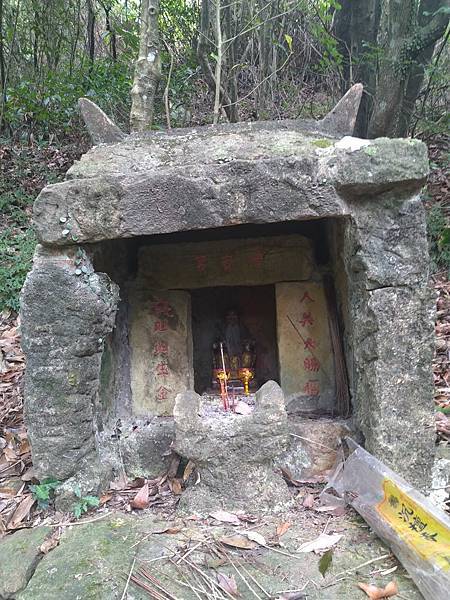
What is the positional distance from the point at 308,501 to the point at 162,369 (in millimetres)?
1249

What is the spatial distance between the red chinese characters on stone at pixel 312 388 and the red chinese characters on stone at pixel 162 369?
880 mm

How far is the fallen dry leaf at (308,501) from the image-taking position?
2486 millimetres

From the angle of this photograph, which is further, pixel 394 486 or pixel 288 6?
pixel 288 6

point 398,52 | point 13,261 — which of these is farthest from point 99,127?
point 398,52

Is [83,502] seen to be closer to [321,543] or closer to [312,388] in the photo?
[321,543]

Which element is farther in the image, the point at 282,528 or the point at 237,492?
the point at 237,492

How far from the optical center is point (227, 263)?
11.0ft

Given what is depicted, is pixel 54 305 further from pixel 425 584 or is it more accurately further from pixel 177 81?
pixel 177 81

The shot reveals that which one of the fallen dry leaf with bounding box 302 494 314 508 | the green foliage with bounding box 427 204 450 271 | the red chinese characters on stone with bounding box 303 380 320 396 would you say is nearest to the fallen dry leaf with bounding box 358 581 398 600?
the fallen dry leaf with bounding box 302 494 314 508

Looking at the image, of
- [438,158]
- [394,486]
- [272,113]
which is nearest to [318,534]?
[394,486]

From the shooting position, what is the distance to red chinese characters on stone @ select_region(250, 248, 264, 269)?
331 cm

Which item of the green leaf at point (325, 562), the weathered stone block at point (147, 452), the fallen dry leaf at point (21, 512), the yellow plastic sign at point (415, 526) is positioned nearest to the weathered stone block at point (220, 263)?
the weathered stone block at point (147, 452)

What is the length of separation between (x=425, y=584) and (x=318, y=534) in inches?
21.6

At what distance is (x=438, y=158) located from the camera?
676cm
